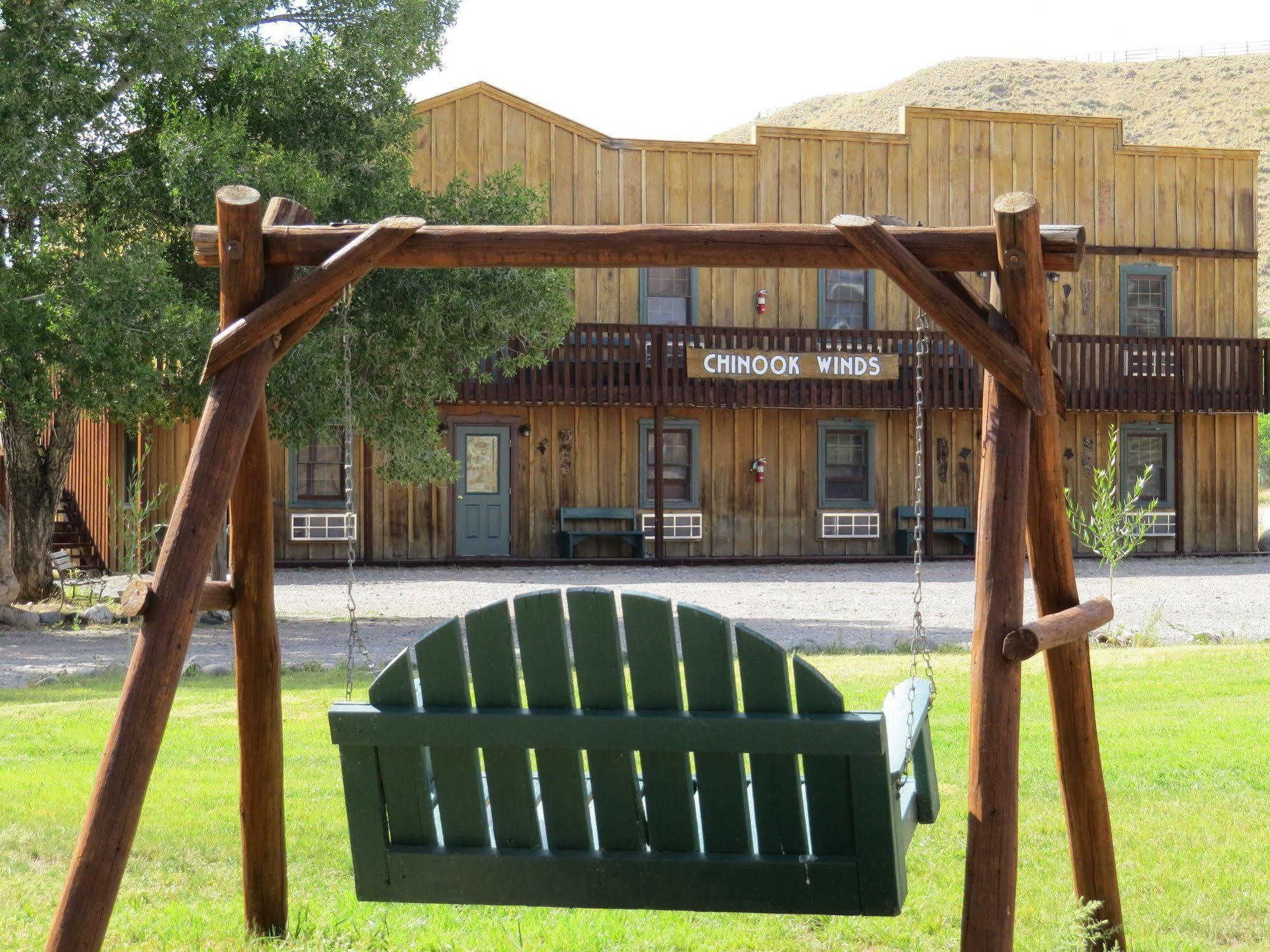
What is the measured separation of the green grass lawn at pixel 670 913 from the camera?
4.36 meters

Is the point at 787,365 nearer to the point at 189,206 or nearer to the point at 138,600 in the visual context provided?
the point at 189,206

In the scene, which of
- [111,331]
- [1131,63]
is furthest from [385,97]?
[1131,63]

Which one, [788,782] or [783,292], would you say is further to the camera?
[783,292]

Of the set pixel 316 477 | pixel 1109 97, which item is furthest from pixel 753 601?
pixel 1109 97

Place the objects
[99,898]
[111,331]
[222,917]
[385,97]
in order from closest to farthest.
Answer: [99,898] < [222,917] < [111,331] < [385,97]

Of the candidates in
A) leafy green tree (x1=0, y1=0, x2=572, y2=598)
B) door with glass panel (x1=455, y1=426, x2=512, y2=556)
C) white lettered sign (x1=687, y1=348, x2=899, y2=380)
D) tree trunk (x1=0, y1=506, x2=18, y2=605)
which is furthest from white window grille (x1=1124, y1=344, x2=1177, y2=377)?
tree trunk (x1=0, y1=506, x2=18, y2=605)

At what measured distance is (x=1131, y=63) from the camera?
9175cm

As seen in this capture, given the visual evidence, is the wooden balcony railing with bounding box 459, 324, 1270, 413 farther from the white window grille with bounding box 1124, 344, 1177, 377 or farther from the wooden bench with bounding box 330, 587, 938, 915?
the wooden bench with bounding box 330, 587, 938, 915

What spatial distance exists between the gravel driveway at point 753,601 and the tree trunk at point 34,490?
183 cm

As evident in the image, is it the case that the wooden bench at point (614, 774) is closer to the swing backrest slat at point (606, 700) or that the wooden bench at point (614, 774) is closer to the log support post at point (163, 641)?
the swing backrest slat at point (606, 700)

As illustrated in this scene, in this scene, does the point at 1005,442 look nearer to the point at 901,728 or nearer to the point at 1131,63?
the point at 901,728

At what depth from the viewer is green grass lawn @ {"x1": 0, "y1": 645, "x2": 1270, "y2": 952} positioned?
14.3 ft

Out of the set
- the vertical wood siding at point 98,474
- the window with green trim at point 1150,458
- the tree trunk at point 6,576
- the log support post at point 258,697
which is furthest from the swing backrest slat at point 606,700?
the window with green trim at point 1150,458

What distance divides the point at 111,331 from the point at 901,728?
10.4 m
